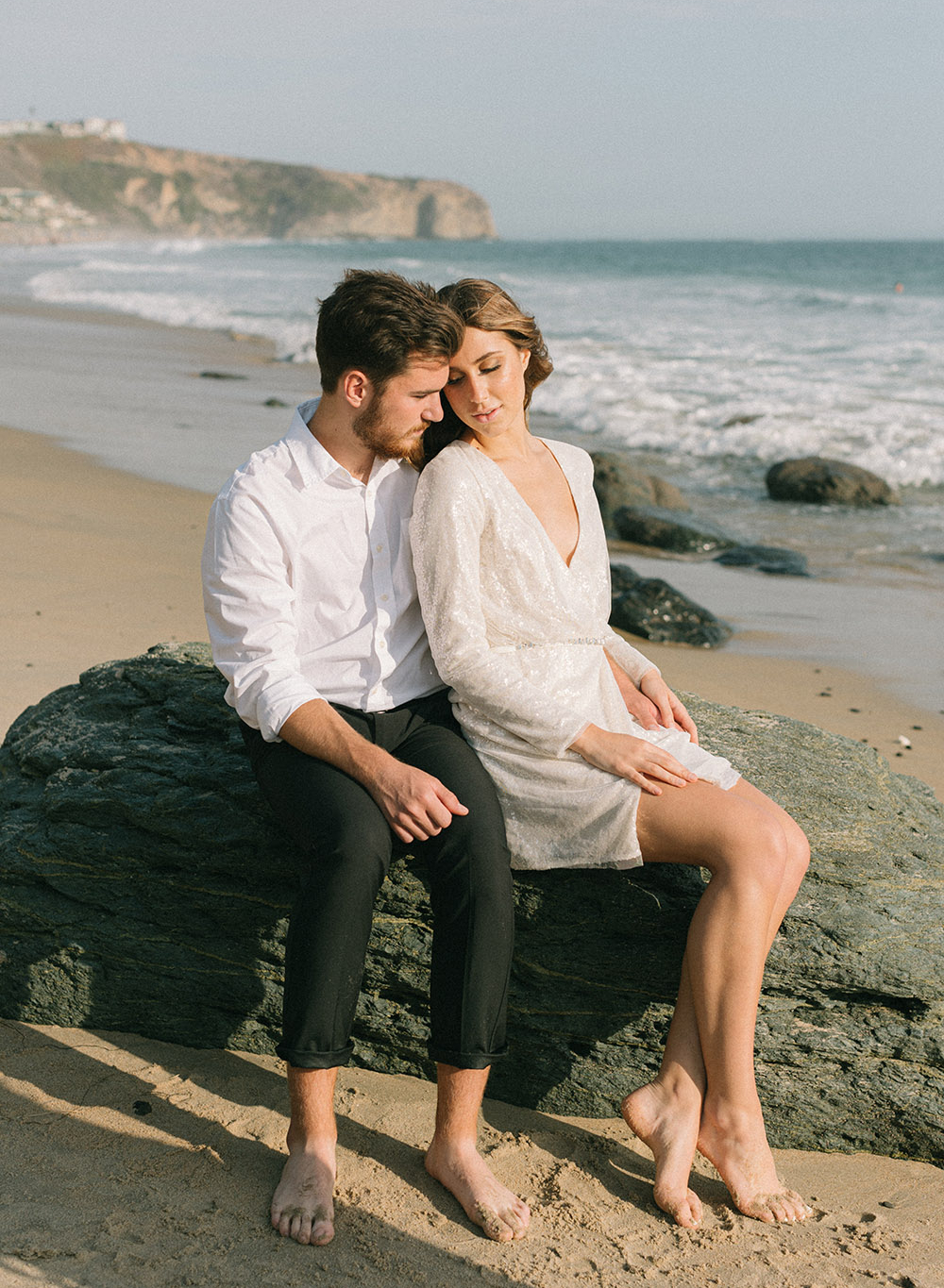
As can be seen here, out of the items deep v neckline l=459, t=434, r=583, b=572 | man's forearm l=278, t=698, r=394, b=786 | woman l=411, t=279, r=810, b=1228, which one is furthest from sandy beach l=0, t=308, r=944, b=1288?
deep v neckline l=459, t=434, r=583, b=572

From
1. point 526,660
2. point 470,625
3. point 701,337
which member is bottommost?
point 526,660

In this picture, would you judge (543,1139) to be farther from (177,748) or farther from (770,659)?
(770,659)

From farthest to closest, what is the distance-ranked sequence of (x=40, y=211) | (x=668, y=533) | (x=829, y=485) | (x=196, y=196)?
1. (x=196, y=196)
2. (x=40, y=211)
3. (x=829, y=485)
4. (x=668, y=533)

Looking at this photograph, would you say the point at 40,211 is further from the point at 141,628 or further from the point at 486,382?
the point at 486,382

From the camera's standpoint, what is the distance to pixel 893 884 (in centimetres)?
308

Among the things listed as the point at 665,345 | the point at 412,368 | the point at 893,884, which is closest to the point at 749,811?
the point at 893,884

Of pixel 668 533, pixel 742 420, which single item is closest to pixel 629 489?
pixel 668 533

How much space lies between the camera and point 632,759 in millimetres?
2859

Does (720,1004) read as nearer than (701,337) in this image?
Yes

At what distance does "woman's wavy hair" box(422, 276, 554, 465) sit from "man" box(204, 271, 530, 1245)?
92 millimetres

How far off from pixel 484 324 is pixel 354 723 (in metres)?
1.10

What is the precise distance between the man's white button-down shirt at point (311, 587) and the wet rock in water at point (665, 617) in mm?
4167

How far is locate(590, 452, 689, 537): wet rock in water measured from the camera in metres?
11.1

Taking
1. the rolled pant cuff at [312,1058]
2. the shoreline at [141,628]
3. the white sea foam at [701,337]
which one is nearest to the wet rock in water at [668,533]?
the shoreline at [141,628]
